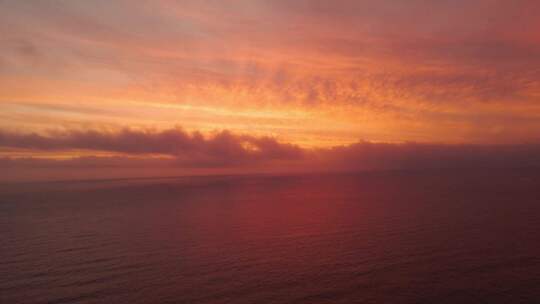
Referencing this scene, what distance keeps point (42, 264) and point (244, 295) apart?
3812 cm

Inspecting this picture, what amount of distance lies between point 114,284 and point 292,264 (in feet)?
89.0

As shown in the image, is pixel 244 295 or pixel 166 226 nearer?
pixel 244 295

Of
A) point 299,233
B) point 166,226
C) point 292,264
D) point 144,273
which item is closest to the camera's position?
point 144,273

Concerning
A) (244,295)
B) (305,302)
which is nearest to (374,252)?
(305,302)

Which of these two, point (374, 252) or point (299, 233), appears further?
point (299, 233)

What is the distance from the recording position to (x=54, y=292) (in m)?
44.2

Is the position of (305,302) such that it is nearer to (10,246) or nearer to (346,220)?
(346,220)

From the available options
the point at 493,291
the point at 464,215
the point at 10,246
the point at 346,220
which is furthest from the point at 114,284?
the point at 464,215

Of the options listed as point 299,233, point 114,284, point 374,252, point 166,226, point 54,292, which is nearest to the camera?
point 54,292

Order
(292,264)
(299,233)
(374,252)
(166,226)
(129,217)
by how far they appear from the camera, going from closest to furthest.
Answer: (292,264), (374,252), (299,233), (166,226), (129,217)

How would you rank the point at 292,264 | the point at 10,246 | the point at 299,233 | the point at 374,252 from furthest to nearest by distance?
the point at 299,233, the point at 10,246, the point at 374,252, the point at 292,264

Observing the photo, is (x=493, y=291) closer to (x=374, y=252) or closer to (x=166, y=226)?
(x=374, y=252)

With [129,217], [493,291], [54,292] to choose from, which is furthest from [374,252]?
[129,217]

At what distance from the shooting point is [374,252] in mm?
59562
